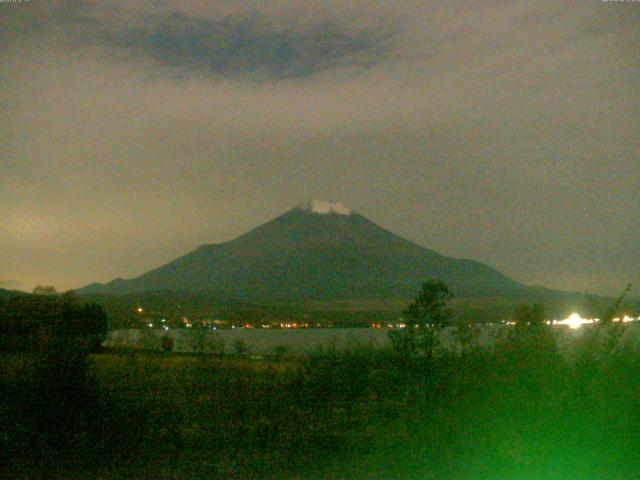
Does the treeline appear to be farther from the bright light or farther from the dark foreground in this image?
the bright light

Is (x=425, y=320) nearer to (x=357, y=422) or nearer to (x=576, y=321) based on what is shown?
(x=576, y=321)

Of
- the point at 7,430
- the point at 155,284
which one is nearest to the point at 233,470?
the point at 7,430

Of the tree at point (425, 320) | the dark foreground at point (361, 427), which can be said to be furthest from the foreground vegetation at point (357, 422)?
the tree at point (425, 320)

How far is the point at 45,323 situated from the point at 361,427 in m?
6.34

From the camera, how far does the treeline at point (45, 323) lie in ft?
40.6

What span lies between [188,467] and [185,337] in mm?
26014

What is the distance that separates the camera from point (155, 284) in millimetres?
124750

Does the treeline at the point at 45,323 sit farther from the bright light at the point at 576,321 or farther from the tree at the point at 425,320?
the tree at the point at 425,320

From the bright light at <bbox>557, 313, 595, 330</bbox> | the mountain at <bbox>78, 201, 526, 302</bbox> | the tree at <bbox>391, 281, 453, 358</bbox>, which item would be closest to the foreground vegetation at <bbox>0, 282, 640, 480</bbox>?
the bright light at <bbox>557, 313, 595, 330</bbox>

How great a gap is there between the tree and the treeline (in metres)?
8.08

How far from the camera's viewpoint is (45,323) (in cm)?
1529

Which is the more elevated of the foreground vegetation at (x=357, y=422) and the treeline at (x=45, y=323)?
the treeline at (x=45, y=323)

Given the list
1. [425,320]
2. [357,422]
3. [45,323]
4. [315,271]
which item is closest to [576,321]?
[357,422]

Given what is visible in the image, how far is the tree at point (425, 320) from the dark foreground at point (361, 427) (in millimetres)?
8439
